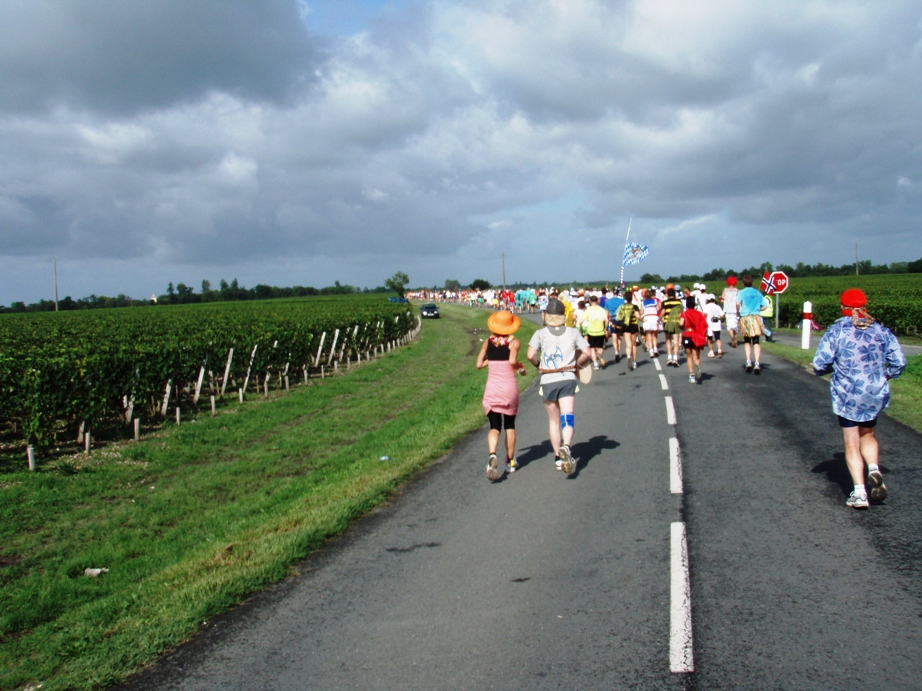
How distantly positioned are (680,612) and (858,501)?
294cm

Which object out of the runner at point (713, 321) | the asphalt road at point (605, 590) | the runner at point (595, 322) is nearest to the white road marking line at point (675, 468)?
the asphalt road at point (605, 590)

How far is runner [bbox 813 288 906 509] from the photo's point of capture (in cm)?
692

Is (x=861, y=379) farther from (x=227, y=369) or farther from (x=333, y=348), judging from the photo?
Answer: (x=333, y=348)

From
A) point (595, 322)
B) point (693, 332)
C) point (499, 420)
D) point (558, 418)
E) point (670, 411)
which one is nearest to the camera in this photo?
point (499, 420)

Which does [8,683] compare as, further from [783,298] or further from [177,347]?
[783,298]

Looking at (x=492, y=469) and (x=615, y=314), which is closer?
(x=492, y=469)

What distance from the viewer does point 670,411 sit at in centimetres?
1258

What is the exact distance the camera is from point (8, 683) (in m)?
4.79

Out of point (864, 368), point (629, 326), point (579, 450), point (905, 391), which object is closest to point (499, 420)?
point (579, 450)

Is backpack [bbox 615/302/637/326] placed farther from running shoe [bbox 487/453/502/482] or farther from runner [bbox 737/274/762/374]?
running shoe [bbox 487/453/502/482]

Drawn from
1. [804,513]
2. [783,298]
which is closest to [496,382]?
[804,513]

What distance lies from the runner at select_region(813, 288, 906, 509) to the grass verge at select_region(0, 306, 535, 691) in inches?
185

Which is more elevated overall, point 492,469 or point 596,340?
point 596,340

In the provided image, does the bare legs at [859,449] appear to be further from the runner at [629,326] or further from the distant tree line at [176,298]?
the distant tree line at [176,298]
